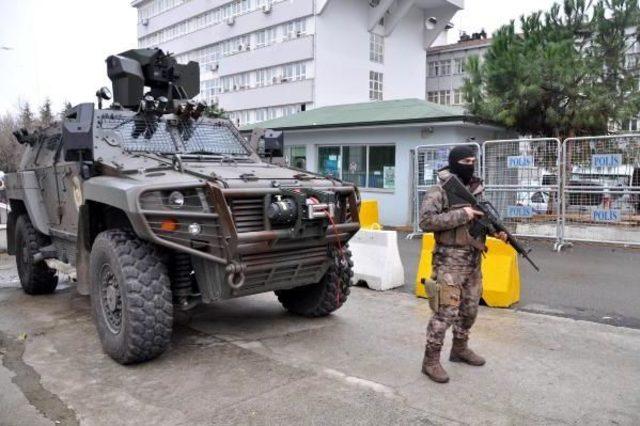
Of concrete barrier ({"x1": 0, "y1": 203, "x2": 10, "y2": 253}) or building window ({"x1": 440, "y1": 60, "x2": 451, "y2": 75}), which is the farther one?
building window ({"x1": 440, "y1": 60, "x2": 451, "y2": 75})

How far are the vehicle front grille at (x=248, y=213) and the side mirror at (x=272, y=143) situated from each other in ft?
6.61

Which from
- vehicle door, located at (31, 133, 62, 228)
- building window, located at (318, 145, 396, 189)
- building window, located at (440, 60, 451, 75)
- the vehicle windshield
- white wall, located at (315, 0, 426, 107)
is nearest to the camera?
the vehicle windshield

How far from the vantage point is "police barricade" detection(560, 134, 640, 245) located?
9914 mm

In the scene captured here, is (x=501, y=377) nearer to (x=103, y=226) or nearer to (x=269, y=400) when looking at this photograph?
(x=269, y=400)

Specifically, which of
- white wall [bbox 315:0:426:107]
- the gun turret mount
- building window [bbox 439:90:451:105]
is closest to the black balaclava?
the gun turret mount

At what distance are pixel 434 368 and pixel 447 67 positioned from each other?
4814cm

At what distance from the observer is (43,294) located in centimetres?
733

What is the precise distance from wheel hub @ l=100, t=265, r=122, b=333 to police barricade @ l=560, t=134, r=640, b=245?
26.6ft

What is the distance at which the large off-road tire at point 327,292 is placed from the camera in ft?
18.7

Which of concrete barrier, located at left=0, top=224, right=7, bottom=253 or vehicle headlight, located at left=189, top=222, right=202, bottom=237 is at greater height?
vehicle headlight, located at left=189, top=222, right=202, bottom=237

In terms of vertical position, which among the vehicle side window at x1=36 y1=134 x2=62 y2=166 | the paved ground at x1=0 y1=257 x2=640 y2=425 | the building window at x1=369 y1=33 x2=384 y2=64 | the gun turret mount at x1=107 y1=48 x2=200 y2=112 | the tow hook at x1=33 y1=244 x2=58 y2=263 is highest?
the building window at x1=369 y1=33 x2=384 y2=64

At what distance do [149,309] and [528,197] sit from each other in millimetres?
8231

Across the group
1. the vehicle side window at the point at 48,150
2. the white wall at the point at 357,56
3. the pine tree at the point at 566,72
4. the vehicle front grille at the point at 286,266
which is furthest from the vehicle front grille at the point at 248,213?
the white wall at the point at 357,56

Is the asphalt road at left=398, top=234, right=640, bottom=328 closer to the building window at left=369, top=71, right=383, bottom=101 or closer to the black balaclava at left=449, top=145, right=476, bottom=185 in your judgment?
the black balaclava at left=449, top=145, right=476, bottom=185
